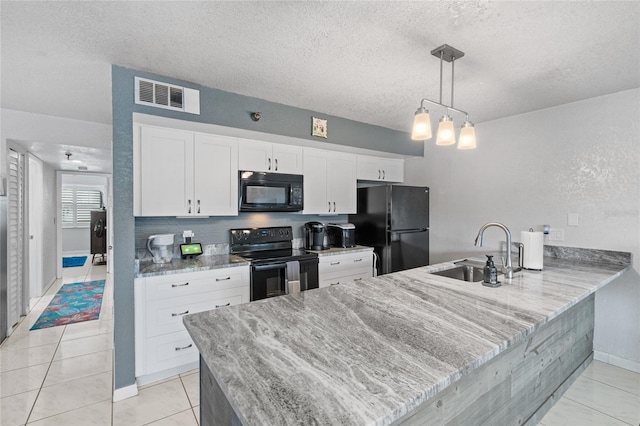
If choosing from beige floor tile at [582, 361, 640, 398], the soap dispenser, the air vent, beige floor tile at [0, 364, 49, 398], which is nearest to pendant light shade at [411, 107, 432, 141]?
the soap dispenser

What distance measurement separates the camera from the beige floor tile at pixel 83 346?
9.71 feet

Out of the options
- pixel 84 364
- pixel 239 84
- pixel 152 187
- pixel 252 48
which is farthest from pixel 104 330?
pixel 252 48

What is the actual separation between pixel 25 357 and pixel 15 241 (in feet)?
4.64

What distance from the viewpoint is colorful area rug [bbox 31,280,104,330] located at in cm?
378

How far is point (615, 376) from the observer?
258cm

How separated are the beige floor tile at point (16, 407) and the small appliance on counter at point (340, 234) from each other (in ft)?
9.54

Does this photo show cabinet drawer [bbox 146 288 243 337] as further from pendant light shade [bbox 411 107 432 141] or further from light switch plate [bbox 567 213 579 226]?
light switch plate [bbox 567 213 579 226]

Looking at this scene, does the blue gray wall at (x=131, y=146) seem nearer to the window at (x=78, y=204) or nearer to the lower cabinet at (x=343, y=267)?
the lower cabinet at (x=343, y=267)

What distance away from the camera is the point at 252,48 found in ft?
6.54

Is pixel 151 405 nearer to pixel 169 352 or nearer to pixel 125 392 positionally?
pixel 125 392

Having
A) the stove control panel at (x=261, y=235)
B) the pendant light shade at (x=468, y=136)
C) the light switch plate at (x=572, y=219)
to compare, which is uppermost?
the pendant light shade at (x=468, y=136)

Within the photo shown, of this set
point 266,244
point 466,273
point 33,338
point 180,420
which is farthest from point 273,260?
point 33,338

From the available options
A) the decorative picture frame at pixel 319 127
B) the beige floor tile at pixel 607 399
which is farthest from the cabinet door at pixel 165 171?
the beige floor tile at pixel 607 399

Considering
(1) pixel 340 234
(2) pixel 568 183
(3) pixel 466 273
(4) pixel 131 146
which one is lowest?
(3) pixel 466 273
